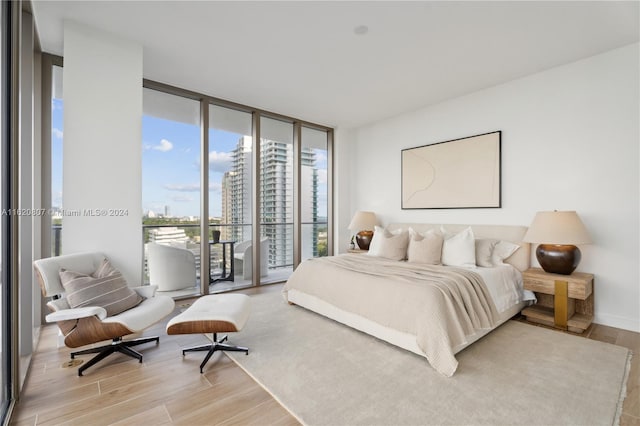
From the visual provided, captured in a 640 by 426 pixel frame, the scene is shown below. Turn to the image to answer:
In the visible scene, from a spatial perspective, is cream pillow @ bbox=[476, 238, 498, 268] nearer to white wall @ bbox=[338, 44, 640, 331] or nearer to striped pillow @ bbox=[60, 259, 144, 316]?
white wall @ bbox=[338, 44, 640, 331]

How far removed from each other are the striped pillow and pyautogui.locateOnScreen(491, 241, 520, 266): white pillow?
3.85m

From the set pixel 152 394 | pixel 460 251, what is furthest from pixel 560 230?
pixel 152 394

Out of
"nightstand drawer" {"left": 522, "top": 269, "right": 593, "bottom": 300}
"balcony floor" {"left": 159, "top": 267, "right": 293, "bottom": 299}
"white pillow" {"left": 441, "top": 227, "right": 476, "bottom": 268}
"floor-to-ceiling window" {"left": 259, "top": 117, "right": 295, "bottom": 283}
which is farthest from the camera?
"floor-to-ceiling window" {"left": 259, "top": 117, "right": 295, "bottom": 283}

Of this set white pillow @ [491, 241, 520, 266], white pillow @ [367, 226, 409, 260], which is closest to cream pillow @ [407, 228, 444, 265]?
white pillow @ [367, 226, 409, 260]

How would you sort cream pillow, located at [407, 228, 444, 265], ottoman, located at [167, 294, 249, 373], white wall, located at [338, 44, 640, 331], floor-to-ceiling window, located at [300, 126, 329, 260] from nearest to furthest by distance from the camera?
ottoman, located at [167, 294, 249, 373]
white wall, located at [338, 44, 640, 331]
cream pillow, located at [407, 228, 444, 265]
floor-to-ceiling window, located at [300, 126, 329, 260]

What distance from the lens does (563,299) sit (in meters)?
3.01

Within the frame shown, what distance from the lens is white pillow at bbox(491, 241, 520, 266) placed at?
12.0 ft

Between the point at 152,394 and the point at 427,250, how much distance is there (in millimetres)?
3116

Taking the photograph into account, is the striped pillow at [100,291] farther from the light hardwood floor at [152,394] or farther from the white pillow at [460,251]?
the white pillow at [460,251]

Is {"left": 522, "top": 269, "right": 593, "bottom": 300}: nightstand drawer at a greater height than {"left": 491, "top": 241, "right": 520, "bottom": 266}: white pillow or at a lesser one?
lesser

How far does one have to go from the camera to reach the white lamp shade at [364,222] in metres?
5.36

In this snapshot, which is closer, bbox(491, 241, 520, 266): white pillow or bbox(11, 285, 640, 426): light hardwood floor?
bbox(11, 285, 640, 426): light hardwood floor

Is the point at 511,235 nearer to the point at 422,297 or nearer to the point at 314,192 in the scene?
the point at 422,297

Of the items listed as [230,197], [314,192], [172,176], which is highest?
[172,176]
